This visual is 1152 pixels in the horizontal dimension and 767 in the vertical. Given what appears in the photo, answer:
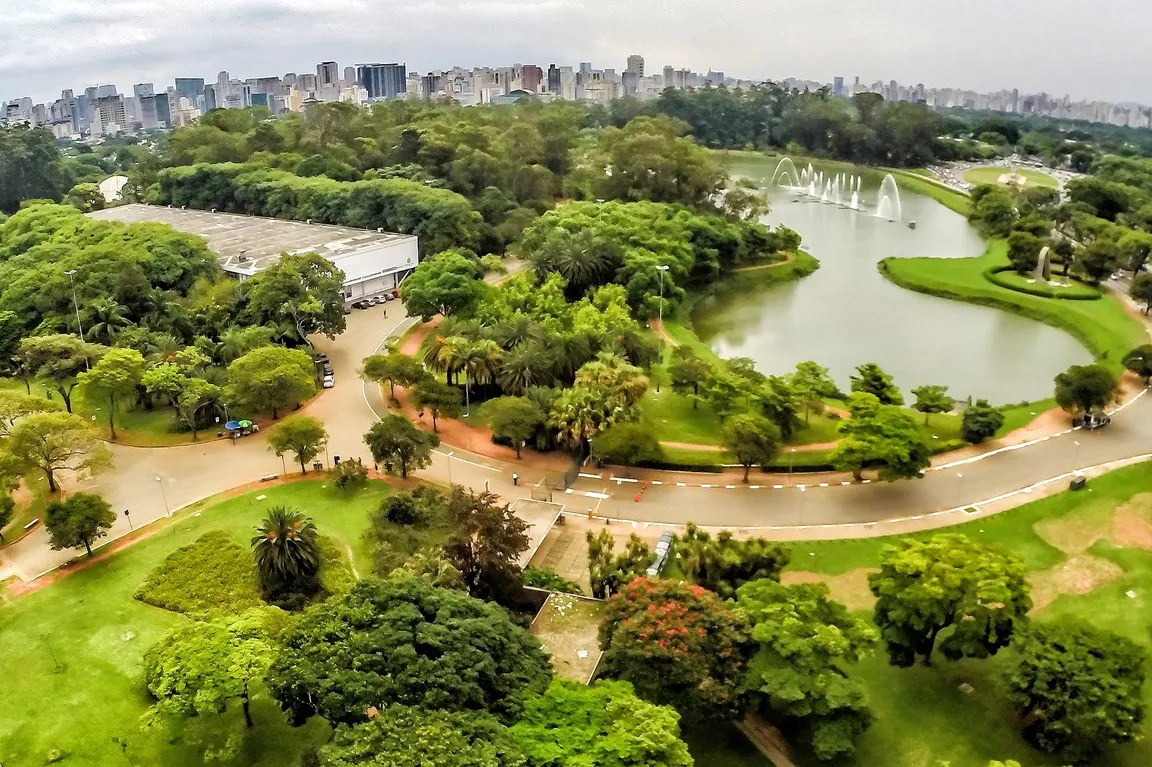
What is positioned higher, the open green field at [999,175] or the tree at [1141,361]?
the open green field at [999,175]

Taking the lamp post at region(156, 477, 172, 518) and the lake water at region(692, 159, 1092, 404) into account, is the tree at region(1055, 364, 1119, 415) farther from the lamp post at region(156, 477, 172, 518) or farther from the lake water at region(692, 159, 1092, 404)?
the lamp post at region(156, 477, 172, 518)

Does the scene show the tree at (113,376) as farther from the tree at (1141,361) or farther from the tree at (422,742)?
the tree at (1141,361)

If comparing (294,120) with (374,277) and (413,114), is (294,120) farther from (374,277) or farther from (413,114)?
(374,277)

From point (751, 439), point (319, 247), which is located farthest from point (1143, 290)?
point (319, 247)

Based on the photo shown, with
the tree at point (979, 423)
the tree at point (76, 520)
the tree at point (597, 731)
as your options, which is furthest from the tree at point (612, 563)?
the tree at point (76, 520)

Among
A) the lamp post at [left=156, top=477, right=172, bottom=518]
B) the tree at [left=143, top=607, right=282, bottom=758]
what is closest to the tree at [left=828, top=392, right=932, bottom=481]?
the tree at [left=143, top=607, right=282, bottom=758]

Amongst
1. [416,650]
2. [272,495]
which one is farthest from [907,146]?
[416,650]
